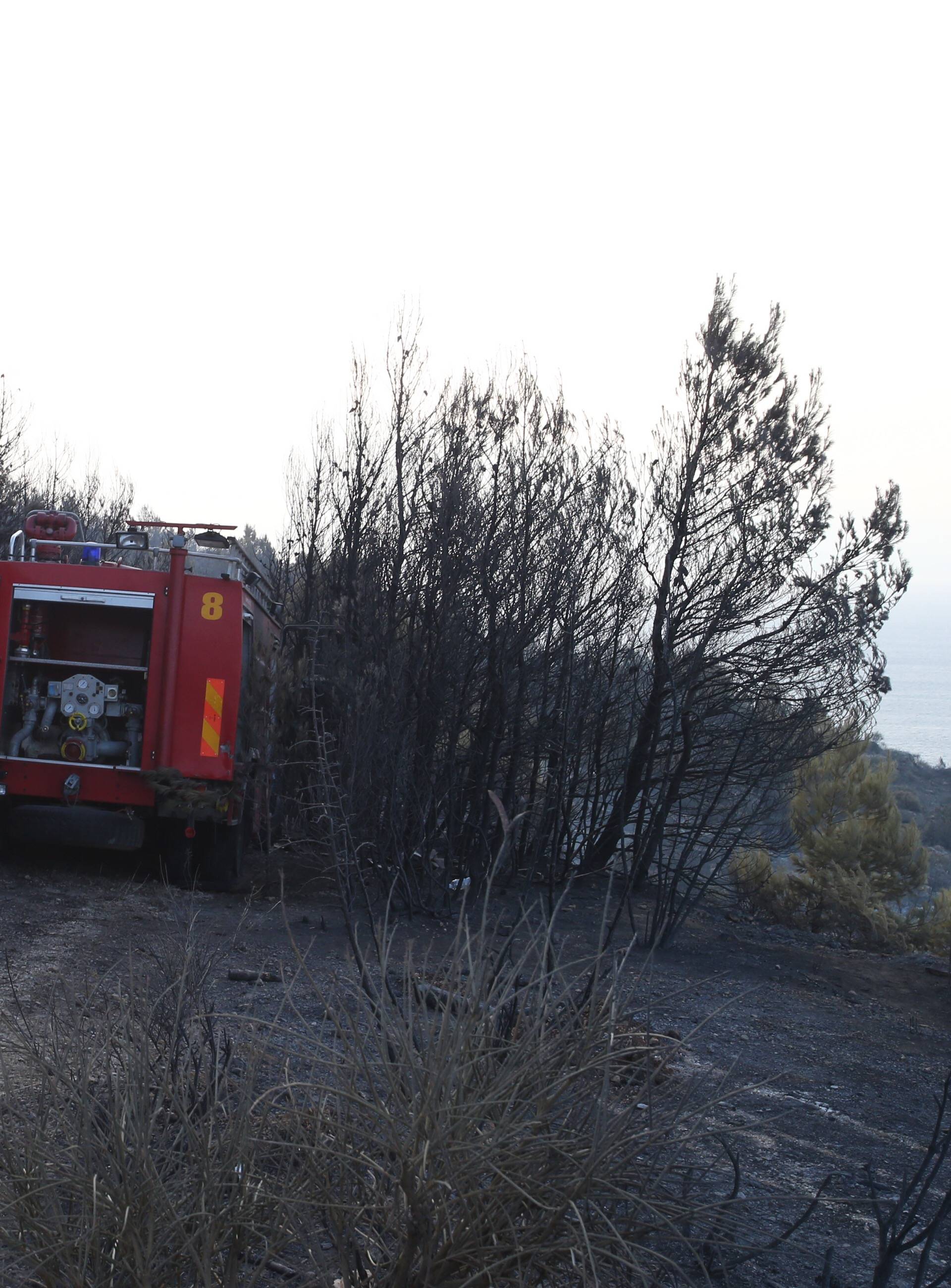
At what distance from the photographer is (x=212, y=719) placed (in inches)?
364

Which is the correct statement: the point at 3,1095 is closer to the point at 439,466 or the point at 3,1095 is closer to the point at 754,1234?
the point at 754,1234

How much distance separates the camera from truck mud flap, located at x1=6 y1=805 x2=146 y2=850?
30.4ft

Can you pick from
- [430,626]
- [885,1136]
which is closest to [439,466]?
[430,626]

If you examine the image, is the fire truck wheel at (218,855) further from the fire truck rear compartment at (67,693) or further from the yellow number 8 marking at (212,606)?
the yellow number 8 marking at (212,606)

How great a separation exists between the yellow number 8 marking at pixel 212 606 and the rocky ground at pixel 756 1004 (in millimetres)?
2131

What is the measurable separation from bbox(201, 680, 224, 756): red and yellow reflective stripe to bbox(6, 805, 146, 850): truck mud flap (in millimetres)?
823

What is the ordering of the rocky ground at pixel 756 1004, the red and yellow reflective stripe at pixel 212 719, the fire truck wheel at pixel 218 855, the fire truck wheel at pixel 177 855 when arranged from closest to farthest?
the rocky ground at pixel 756 1004 → the red and yellow reflective stripe at pixel 212 719 → the fire truck wheel at pixel 177 855 → the fire truck wheel at pixel 218 855

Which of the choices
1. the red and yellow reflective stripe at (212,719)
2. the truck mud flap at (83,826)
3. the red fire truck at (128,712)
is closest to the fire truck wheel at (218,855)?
the red fire truck at (128,712)

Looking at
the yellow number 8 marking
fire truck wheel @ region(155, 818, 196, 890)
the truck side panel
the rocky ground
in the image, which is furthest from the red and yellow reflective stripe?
the rocky ground

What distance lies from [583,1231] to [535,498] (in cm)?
948

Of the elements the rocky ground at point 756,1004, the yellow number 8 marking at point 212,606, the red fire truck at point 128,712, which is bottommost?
the rocky ground at point 756,1004

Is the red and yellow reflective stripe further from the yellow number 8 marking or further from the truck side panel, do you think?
the yellow number 8 marking

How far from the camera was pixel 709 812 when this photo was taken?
7668mm

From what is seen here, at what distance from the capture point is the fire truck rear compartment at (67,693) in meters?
9.32
